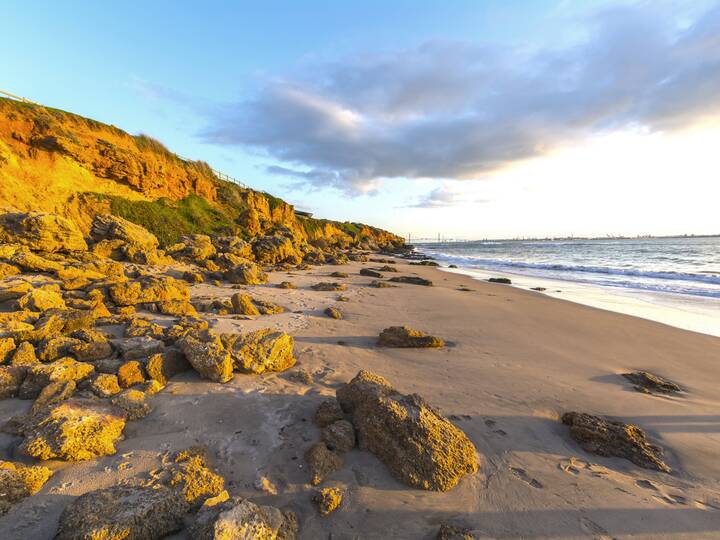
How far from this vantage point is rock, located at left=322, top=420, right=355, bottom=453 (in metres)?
3.74

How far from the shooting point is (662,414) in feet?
16.3

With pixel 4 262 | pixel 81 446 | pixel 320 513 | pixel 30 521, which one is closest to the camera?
pixel 30 521

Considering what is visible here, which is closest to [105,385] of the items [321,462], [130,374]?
[130,374]

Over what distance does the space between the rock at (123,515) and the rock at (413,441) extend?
6.66 ft

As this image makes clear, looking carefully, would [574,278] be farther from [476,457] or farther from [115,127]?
[115,127]

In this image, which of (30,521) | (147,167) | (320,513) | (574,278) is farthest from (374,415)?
(147,167)

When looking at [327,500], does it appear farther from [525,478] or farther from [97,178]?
[97,178]

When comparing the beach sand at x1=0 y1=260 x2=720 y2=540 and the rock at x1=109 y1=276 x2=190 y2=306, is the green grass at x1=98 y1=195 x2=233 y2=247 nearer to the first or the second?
the rock at x1=109 y1=276 x2=190 y2=306

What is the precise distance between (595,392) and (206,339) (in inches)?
284

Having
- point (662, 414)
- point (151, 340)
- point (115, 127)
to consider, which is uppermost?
point (115, 127)

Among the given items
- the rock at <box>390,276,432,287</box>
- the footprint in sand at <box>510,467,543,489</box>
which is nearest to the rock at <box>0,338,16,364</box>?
the footprint in sand at <box>510,467,543,489</box>

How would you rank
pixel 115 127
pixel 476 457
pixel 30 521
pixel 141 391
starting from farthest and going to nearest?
pixel 115 127
pixel 141 391
pixel 476 457
pixel 30 521

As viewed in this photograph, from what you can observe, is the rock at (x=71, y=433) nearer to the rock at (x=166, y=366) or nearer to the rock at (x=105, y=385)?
the rock at (x=105, y=385)

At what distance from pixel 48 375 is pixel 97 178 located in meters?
24.9
